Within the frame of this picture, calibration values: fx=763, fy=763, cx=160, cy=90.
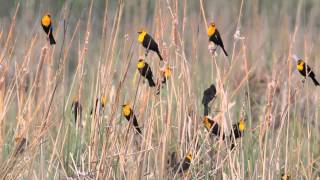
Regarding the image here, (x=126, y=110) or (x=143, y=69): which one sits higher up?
(x=143, y=69)

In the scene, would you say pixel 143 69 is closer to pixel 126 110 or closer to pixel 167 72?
pixel 167 72

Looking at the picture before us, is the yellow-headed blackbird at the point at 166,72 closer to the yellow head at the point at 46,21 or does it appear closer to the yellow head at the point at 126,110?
the yellow head at the point at 126,110

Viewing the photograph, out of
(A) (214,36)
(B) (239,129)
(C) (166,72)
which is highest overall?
(A) (214,36)

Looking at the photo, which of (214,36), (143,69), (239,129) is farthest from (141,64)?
(239,129)

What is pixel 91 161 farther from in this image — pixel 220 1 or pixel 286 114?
pixel 220 1

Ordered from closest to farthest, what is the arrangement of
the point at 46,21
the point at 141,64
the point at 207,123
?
the point at 141,64, the point at 46,21, the point at 207,123

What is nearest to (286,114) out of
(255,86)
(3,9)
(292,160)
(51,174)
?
(292,160)

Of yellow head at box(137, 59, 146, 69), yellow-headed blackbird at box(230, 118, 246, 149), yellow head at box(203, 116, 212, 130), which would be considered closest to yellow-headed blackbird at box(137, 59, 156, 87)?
yellow head at box(137, 59, 146, 69)

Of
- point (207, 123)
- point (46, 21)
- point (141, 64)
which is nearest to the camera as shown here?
point (141, 64)

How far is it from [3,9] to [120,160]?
8.72 m

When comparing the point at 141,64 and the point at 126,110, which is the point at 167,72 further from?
the point at 126,110

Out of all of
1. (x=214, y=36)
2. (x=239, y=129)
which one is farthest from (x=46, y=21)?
(x=239, y=129)

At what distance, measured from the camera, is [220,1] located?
1080 cm

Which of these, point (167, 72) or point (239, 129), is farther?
point (239, 129)
